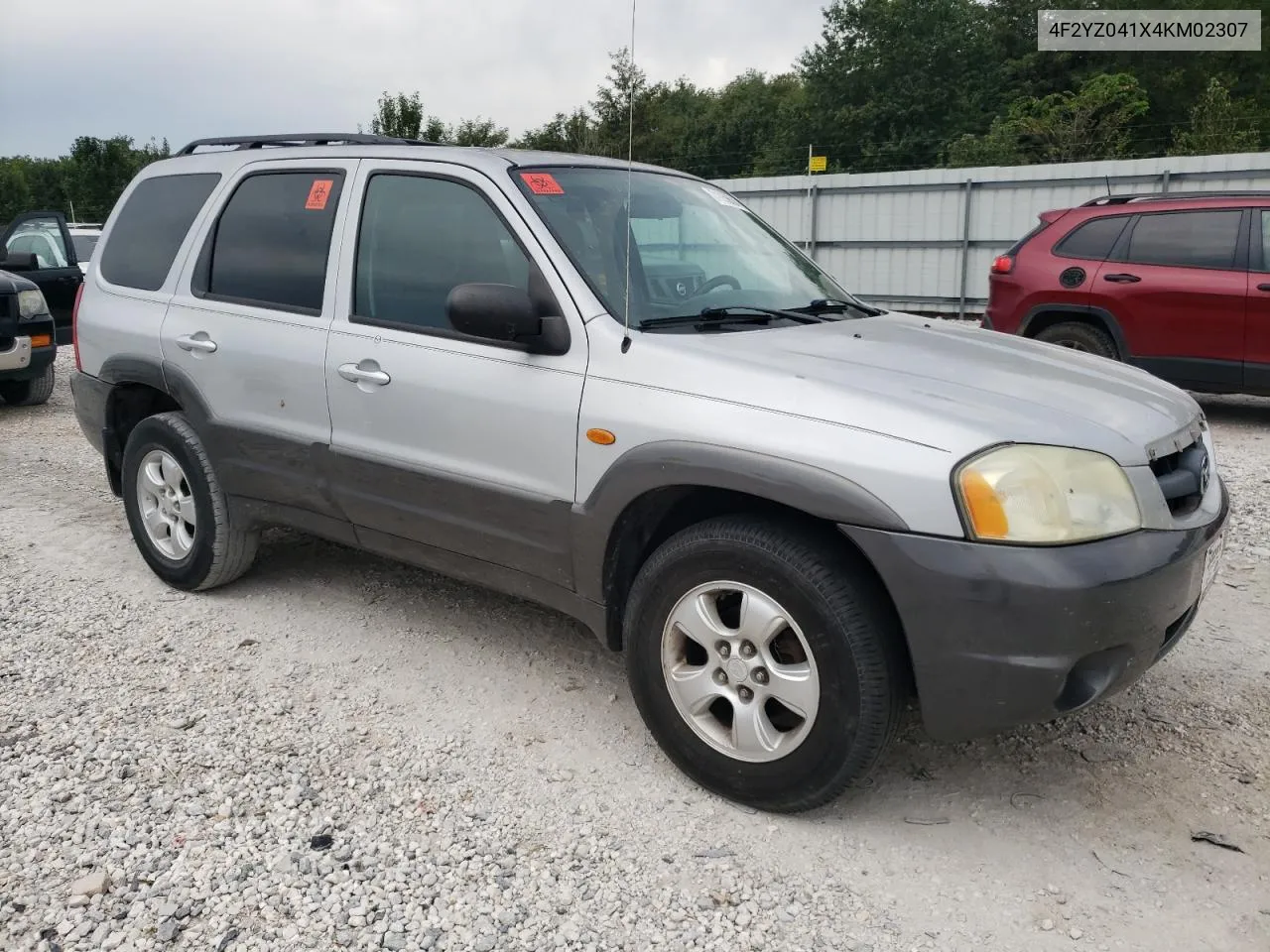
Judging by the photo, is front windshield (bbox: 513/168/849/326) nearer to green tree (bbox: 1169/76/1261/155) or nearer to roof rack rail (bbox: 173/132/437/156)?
roof rack rail (bbox: 173/132/437/156)

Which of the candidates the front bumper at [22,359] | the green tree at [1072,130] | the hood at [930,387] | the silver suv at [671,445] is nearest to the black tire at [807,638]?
the silver suv at [671,445]

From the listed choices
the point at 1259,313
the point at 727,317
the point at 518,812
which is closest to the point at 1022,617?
the point at 727,317

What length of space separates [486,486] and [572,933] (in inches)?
54.1

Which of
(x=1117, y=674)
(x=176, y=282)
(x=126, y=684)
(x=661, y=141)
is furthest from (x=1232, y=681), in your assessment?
(x=661, y=141)

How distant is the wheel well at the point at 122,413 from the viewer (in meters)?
4.57

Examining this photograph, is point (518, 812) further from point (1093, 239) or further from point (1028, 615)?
point (1093, 239)

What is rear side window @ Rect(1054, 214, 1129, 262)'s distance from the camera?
8242 mm

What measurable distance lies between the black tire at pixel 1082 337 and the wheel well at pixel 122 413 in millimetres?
6441

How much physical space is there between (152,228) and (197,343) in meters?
0.78

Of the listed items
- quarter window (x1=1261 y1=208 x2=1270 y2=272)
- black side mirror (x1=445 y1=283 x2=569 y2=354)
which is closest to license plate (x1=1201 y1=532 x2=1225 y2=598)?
black side mirror (x1=445 y1=283 x2=569 y2=354)

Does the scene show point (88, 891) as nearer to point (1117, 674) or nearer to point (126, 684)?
point (126, 684)

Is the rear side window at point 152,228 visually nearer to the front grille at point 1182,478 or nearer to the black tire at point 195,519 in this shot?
the black tire at point 195,519

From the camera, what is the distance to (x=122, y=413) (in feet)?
15.4

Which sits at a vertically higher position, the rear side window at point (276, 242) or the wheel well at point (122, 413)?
the rear side window at point (276, 242)
